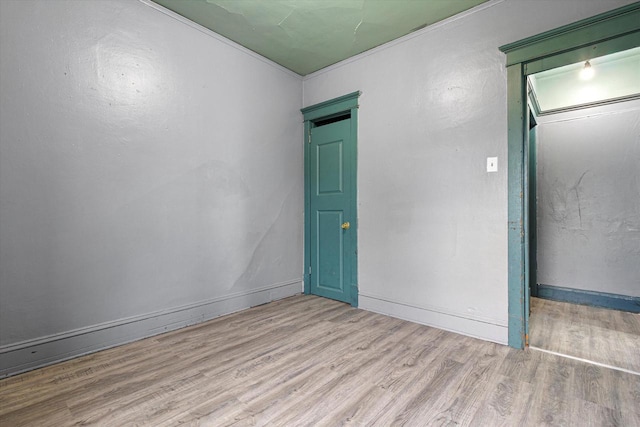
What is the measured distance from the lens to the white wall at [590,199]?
3.33 meters

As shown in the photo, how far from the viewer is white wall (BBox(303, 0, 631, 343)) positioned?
2.49 m

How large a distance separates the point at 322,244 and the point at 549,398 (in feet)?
8.30

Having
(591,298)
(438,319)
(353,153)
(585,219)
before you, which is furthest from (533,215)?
(353,153)

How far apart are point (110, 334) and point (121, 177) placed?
1231mm

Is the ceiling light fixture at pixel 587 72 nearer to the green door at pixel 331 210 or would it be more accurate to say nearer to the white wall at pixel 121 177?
the green door at pixel 331 210

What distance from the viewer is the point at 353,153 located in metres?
3.46

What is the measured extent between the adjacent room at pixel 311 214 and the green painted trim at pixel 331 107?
4 cm

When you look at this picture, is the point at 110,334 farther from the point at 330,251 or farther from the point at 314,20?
the point at 314,20

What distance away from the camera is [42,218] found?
2.08m

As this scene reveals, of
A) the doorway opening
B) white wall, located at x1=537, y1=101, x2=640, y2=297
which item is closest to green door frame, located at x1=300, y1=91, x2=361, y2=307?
the doorway opening

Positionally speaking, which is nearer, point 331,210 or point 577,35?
point 577,35

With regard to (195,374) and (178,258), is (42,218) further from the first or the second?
(195,374)

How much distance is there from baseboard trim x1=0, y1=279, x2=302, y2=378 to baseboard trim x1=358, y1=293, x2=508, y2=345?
131 centimetres

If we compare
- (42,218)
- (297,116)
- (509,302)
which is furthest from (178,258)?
(509,302)
